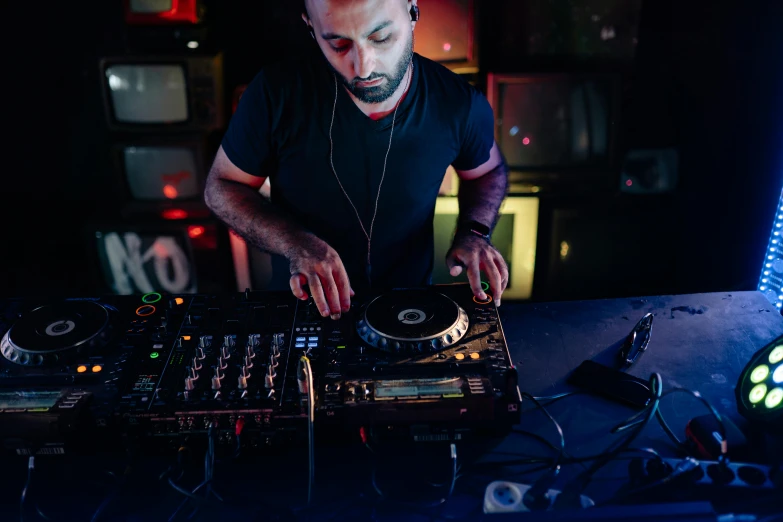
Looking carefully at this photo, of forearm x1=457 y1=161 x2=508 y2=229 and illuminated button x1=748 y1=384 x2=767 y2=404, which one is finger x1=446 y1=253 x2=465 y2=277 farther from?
illuminated button x1=748 y1=384 x2=767 y2=404

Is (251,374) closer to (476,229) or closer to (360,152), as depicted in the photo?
(476,229)

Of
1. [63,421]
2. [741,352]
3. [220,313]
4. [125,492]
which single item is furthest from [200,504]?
[741,352]

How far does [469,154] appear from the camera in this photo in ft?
6.71

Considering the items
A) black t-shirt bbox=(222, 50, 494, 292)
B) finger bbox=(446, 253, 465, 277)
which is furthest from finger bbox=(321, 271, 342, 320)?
black t-shirt bbox=(222, 50, 494, 292)

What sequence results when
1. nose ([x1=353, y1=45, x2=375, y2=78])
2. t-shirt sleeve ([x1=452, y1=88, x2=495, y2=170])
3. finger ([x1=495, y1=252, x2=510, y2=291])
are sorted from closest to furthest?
finger ([x1=495, y1=252, x2=510, y2=291]) < nose ([x1=353, y1=45, x2=375, y2=78]) < t-shirt sleeve ([x1=452, y1=88, x2=495, y2=170])

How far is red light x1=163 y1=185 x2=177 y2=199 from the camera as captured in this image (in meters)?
3.05

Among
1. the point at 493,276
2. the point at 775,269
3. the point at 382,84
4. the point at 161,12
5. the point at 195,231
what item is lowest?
the point at 195,231

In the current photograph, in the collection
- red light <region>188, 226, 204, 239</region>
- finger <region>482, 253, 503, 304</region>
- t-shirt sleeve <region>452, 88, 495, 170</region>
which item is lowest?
red light <region>188, 226, 204, 239</region>

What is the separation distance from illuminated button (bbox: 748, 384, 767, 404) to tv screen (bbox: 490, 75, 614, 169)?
1.92m

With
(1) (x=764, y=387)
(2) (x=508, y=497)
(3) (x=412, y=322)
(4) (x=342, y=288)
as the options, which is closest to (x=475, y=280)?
(3) (x=412, y=322)

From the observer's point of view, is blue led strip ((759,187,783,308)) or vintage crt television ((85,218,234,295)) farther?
vintage crt television ((85,218,234,295))

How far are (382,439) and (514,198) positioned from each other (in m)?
2.10

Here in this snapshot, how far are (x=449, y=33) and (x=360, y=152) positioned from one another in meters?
1.19

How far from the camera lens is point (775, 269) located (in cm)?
178
